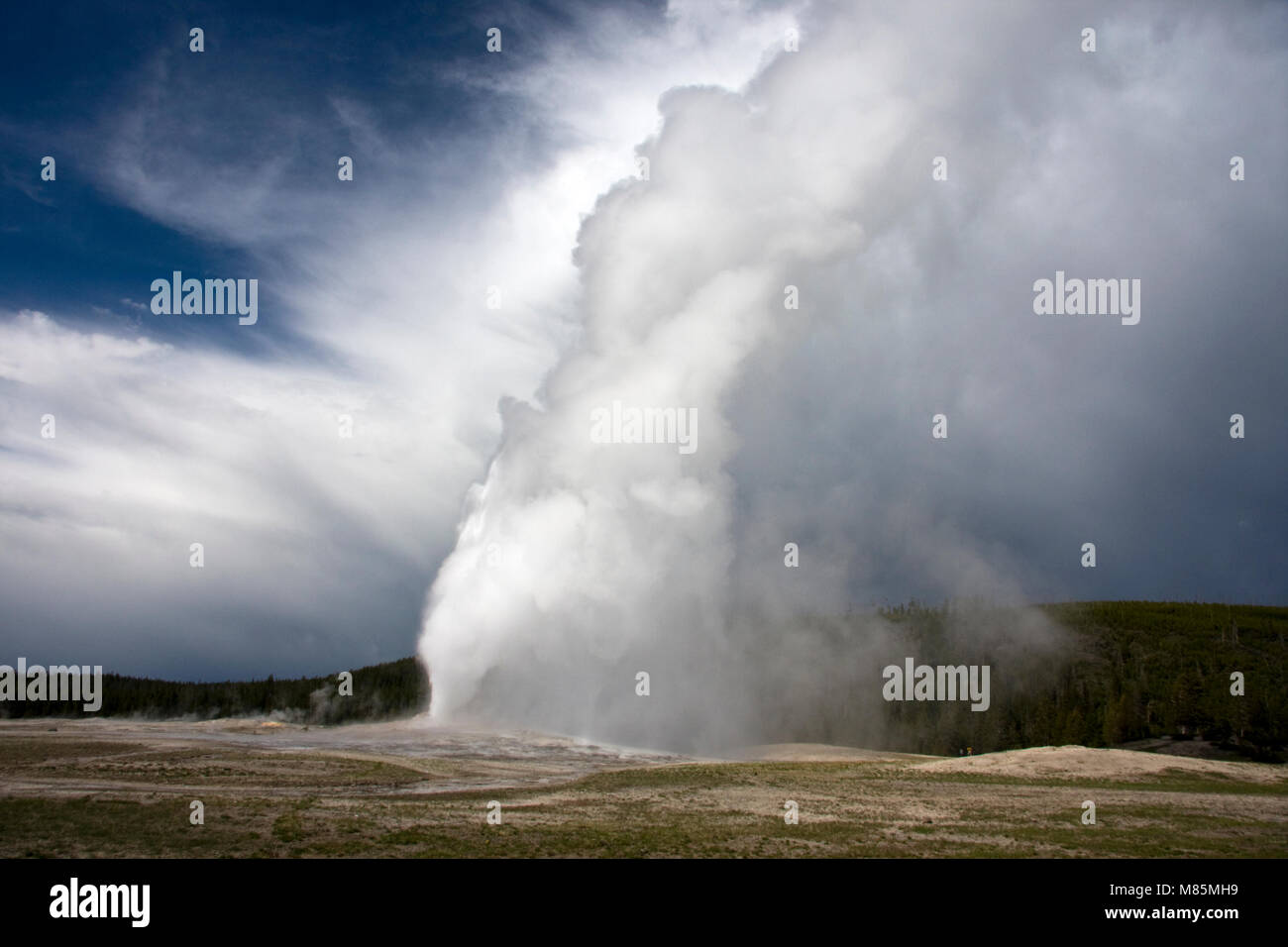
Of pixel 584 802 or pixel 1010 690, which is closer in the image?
pixel 584 802

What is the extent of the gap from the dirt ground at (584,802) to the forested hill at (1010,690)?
1644 inches

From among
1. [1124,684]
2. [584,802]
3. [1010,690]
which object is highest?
[584,802]

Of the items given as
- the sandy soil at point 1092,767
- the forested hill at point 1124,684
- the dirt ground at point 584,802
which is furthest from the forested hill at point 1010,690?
the dirt ground at point 584,802

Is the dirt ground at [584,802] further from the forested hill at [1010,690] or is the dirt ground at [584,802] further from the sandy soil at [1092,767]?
the forested hill at [1010,690]

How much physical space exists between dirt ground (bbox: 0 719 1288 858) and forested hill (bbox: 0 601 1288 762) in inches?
1644

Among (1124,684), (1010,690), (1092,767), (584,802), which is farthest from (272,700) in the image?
(1124,684)

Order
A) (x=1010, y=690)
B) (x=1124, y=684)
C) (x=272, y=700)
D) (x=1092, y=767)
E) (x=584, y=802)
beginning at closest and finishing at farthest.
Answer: (x=584, y=802)
(x=1092, y=767)
(x=272, y=700)
(x=1124, y=684)
(x=1010, y=690)

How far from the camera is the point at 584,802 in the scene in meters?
31.0

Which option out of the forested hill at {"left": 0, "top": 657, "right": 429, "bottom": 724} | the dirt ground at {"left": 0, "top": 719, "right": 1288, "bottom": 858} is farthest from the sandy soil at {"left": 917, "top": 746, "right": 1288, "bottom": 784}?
the forested hill at {"left": 0, "top": 657, "right": 429, "bottom": 724}

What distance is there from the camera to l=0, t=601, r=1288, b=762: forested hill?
312 ft

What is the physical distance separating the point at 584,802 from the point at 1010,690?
118 meters

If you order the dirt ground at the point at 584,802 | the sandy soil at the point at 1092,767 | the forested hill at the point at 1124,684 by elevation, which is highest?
the dirt ground at the point at 584,802

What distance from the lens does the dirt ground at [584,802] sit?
71.7 feet

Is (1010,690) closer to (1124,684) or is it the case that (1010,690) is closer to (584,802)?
(1124,684)
